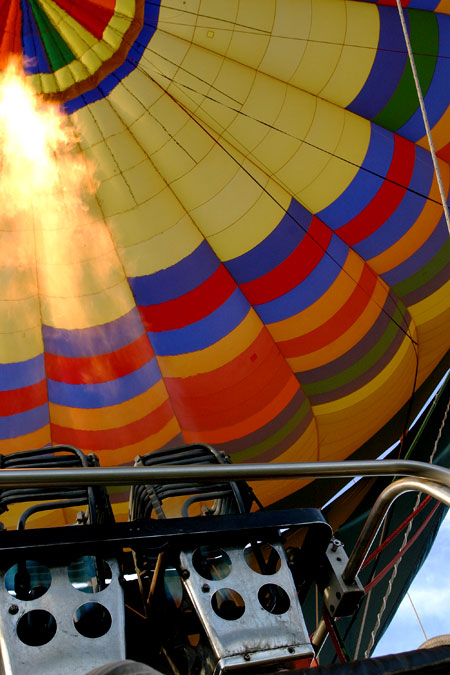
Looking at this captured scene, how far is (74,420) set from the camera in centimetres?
511

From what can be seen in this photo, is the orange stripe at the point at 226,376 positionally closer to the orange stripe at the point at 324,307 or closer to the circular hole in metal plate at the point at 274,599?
the orange stripe at the point at 324,307

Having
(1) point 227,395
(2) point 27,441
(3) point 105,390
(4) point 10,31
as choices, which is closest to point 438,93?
(1) point 227,395

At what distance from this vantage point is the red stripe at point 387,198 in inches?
195

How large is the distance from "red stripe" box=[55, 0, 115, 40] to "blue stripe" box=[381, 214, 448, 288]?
2.51m

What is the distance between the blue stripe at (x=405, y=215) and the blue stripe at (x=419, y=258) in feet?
0.59

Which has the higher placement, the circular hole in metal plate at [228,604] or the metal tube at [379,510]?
the metal tube at [379,510]

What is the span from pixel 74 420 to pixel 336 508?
2038mm

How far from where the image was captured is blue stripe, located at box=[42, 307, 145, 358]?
4.88 meters

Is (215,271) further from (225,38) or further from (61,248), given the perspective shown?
(225,38)

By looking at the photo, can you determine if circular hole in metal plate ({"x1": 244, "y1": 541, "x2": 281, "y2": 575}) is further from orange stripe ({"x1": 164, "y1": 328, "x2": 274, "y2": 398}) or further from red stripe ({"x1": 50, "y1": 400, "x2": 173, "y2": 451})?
red stripe ({"x1": 50, "y1": 400, "x2": 173, "y2": 451})

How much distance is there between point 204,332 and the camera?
5.00 metres

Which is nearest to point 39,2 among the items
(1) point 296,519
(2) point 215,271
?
(2) point 215,271

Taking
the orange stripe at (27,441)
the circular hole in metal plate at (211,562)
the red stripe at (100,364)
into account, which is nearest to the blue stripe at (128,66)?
the red stripe at (100,364)

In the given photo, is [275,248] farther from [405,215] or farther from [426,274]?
[426,274]
